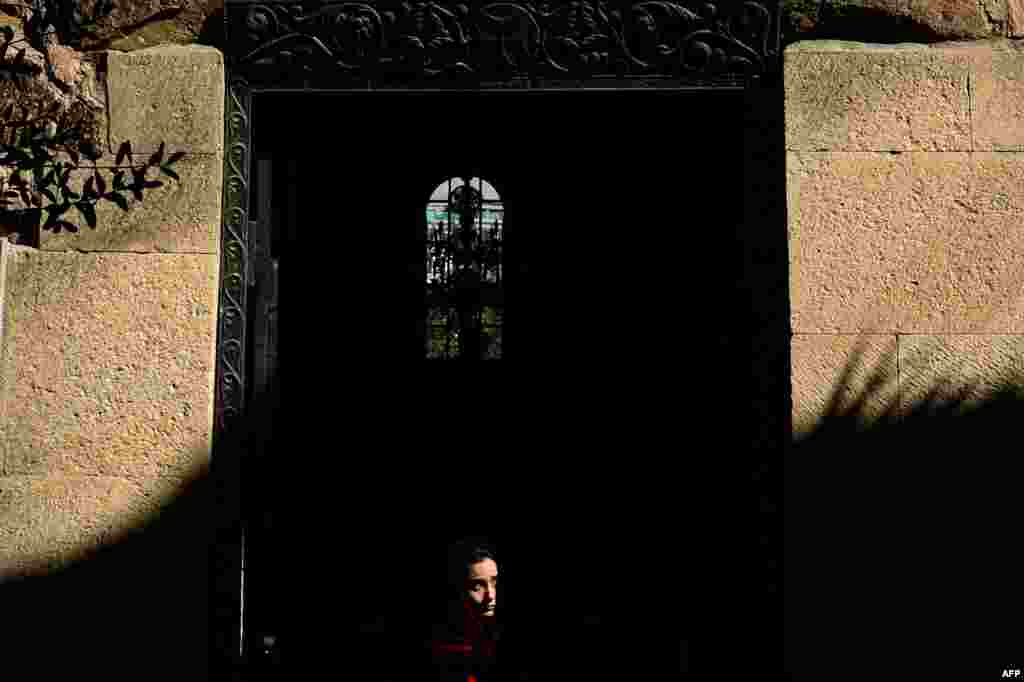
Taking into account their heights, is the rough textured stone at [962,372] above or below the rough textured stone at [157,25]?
below

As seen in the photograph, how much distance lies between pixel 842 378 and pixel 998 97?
3.32 feet

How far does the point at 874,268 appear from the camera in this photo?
3592mm

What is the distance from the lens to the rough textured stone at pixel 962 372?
11.7 ft

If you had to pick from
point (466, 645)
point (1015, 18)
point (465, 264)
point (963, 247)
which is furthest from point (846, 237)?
point (465, 264)

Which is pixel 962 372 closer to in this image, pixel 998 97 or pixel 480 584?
pixel 998 97

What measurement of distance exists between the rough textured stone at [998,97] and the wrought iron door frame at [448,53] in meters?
0.62

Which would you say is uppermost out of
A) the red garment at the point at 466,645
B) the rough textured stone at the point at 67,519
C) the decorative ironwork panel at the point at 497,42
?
the decorative ironwork panel at the point at 497,42

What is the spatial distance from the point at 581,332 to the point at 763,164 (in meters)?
6.96

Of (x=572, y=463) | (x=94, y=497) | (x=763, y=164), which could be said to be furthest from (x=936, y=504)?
(x=572, y=463)

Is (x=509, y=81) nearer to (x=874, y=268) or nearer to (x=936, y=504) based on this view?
(x=874, y=268)

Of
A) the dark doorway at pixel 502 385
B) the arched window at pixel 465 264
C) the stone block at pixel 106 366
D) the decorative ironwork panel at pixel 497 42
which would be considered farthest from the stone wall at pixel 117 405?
the arched window at pixel 465 264

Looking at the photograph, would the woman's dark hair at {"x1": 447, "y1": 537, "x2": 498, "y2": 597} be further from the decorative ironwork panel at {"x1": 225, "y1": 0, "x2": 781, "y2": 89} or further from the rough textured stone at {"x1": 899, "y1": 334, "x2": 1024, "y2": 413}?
the decorative ironwork panel at {"x1": 225, "y1": 0, "x2": 781, "y2": 89}

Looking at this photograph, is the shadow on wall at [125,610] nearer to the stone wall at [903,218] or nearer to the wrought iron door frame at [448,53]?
the wrought iron door frame at [448,53]

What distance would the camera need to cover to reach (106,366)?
3.63 m
